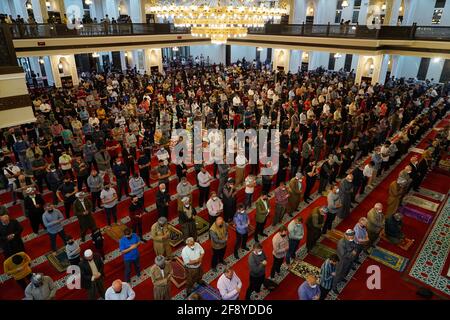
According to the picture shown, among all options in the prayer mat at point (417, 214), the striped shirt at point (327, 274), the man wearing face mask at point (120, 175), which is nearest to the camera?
the striped shirt at point (327, 274)

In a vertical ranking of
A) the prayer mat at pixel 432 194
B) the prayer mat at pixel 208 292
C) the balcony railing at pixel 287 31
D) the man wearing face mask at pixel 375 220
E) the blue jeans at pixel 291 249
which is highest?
the balcony railing at pixel 287 31

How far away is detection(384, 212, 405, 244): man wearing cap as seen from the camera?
712 centimetres

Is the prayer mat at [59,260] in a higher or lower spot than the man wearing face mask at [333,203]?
lower

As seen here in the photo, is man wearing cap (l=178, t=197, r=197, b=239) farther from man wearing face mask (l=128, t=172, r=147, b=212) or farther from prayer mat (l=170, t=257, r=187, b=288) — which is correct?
man wearing face mask (l=128, t=172, r=147, b=212)

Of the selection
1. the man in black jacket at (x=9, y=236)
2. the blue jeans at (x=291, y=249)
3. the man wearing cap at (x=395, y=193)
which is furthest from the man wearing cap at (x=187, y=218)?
the man wearing cap at (x=395, y=193)

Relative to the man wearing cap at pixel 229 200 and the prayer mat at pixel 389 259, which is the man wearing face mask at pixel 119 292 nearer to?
the man wearing cap at pixel 229 200

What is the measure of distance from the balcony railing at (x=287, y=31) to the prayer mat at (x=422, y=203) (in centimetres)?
1167

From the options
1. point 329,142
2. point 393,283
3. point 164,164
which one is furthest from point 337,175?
point 164,164

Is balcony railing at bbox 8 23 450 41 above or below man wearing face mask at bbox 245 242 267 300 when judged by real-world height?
above

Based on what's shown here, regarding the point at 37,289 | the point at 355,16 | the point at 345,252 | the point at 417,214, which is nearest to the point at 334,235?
the point at 345,252

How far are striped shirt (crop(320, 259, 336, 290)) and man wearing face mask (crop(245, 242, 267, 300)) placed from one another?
955 millimetres

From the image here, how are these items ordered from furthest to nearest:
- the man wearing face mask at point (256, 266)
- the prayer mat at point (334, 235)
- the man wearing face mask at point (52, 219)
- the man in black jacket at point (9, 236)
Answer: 1. the prayer mat at point (334, 235)
2. the man wearing face mask at point (52, 219)
3. the man in black jacket at point (9, 236)
4. the man wearing face mask at point (256, 266)

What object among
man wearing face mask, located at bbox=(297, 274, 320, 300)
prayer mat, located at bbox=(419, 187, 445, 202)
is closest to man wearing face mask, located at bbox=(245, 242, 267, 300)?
man wearing face mask, located at bbox=(297, 274, 320, 300)

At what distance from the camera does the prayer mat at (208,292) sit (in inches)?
220
